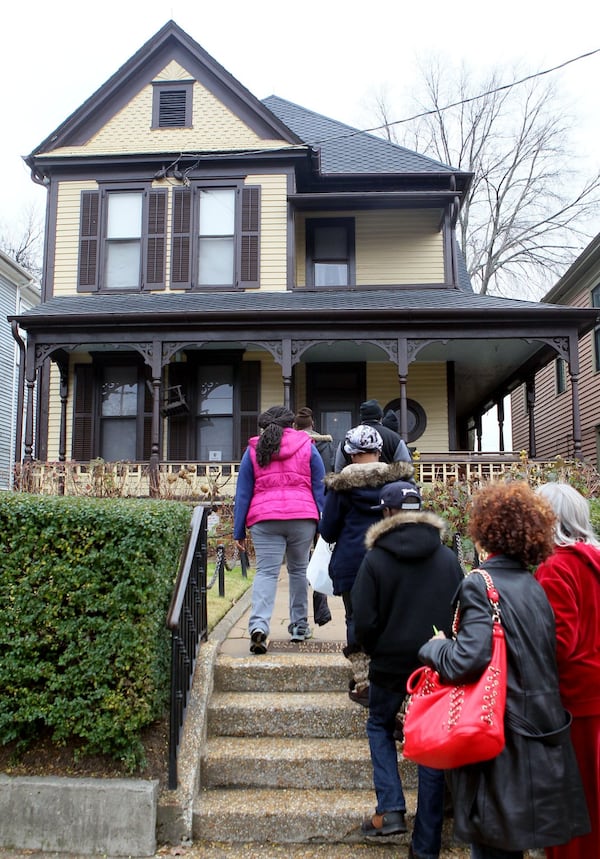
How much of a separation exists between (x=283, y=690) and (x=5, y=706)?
1.67 metres

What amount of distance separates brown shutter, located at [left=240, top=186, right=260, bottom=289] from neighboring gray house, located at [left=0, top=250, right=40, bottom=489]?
9843mm

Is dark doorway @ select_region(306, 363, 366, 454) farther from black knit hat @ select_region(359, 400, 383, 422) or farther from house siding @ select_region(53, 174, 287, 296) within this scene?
black knit hat @ select_region(359, 400, 383, 422)

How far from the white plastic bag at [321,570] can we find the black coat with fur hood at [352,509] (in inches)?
11.9

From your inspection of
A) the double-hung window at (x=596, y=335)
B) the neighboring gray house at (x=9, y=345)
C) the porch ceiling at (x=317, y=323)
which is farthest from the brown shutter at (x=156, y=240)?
the double-hung window at (x=596, y=335)

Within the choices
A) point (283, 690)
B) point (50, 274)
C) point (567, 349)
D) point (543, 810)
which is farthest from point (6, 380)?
point (543, 810)

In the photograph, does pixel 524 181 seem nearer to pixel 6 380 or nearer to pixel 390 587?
pixel 6 380

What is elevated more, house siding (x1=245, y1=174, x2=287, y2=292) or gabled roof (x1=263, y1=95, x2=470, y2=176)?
gabled roof (x1=263, y1=95, x2=470, y2=176)

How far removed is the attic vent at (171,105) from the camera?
15.0 metres

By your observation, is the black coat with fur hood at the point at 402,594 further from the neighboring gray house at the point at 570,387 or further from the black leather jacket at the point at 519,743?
the neighboring gray house at the point at 570,387

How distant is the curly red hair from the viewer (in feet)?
8.82

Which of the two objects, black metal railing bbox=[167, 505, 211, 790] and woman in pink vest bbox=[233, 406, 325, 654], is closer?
black metal railing bbox=[167, 505, 211, 790]

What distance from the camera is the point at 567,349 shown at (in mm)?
12750

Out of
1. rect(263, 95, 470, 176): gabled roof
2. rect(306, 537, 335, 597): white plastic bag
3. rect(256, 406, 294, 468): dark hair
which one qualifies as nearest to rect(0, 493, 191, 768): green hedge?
rect(306, 537, 335, 597): white plastic bag

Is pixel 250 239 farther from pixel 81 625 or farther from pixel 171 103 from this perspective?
pixel 81 625
